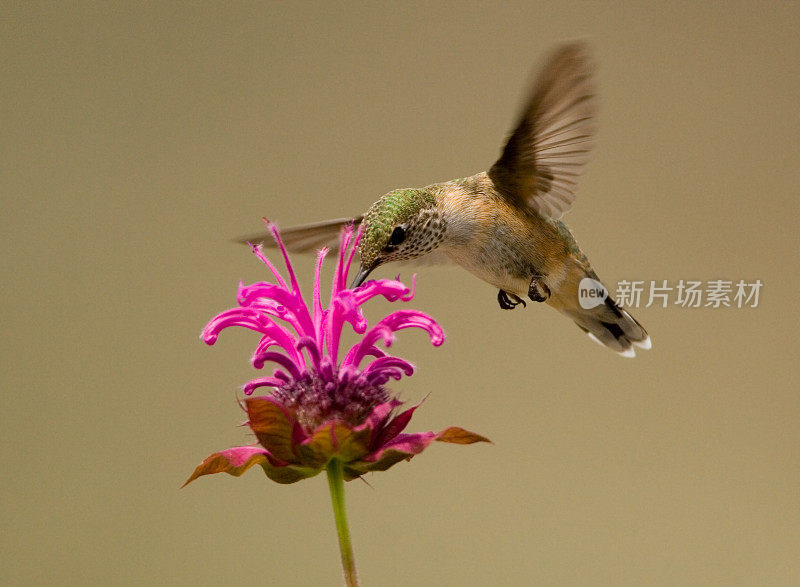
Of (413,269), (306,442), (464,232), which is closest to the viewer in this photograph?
(306,442)

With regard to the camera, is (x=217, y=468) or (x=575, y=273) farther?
(x=575, y=273)

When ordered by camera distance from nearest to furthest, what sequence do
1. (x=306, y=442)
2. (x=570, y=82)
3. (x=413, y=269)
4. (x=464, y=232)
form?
(x=306, y=442) → (x=570, y=82) → (x=464, y=232) → (x=413, y=269)

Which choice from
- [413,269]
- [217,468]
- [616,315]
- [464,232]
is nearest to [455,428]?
[217,468]

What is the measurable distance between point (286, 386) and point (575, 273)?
0.47 m

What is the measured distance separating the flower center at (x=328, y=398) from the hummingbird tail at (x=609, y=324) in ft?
1.40

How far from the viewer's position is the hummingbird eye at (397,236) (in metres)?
0.65

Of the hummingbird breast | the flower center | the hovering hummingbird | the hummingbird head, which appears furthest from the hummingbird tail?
the flower center

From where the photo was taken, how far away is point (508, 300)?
868 millimetres

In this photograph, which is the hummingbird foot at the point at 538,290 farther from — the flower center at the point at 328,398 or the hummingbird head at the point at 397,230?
the flower center at the point at 328,398

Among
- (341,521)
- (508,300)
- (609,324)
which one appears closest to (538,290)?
(508,300)

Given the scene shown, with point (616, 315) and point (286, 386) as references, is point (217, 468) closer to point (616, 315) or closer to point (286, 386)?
point (286, 386)

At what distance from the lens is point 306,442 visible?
0.52m

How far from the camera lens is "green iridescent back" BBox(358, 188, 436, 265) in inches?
25.0

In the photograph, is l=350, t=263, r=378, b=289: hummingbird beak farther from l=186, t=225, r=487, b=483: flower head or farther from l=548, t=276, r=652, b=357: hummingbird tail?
l=548, t=276, r=652, b=357: hummingbird tail
